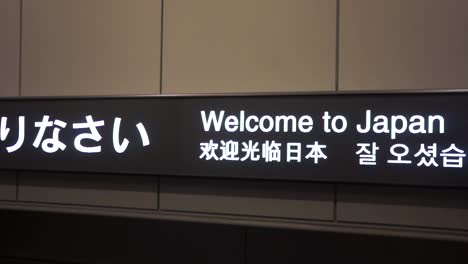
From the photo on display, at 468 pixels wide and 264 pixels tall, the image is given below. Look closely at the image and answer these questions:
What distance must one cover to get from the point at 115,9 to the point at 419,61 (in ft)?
6.11

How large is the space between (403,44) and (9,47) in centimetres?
255

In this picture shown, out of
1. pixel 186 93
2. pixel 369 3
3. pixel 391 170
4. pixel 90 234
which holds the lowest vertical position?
pixel 90 234

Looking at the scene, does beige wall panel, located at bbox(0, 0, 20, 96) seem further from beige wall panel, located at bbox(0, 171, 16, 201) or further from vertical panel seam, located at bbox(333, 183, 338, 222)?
vertical panel seam, located at bbox(333, 183, 338, 222)

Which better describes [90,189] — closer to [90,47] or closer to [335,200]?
[90,47]

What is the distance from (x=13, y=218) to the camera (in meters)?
4.25

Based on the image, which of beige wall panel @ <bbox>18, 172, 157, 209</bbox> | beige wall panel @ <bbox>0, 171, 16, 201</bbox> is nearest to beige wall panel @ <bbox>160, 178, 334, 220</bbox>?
beige wall panel @ <bbox>18, 172, 157, 209</bbox>

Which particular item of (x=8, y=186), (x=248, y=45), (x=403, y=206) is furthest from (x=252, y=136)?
(x=8, y=186)

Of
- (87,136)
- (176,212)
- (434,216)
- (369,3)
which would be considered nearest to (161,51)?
(87,136)

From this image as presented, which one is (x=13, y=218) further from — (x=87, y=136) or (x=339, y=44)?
(x=339, y=44)

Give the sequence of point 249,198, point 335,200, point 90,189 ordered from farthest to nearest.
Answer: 1. point 90,189
2. point 249,198
3. point 335,200

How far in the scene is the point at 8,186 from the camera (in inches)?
136

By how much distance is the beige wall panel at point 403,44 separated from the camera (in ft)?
8.64

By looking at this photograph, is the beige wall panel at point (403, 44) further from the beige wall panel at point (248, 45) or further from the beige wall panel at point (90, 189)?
the beige wall panel at point (90, 189)

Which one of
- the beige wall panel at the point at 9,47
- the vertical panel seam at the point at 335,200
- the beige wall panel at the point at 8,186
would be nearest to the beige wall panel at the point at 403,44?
the vertical panel seam at the point at 335,200
